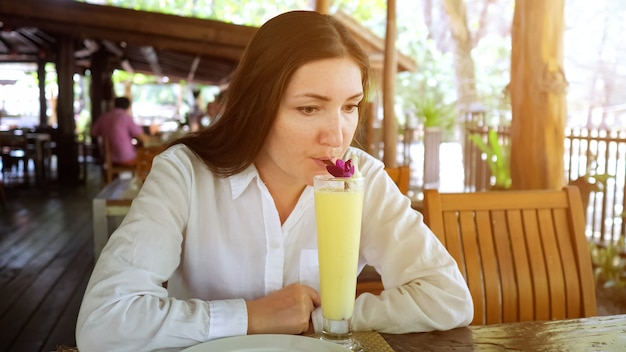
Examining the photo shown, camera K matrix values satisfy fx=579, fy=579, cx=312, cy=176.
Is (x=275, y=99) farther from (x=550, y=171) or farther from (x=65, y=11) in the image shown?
(x=65, y=11)

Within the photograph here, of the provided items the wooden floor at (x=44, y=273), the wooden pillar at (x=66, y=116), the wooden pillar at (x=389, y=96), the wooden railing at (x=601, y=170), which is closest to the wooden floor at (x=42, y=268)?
the wooden floor at (x=44, y=273)

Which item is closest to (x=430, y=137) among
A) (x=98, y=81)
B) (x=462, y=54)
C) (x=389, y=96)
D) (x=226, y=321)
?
(x=389, y=96)

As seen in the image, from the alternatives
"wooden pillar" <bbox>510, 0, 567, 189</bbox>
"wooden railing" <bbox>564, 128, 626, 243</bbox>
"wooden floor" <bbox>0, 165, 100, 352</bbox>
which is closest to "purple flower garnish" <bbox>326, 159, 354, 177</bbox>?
"wooden floor" <bbox>0, 165, 100, 352</bbox>

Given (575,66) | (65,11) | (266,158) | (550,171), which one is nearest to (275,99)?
(266,158)

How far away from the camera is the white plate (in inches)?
38.8

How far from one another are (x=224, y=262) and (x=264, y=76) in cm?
46

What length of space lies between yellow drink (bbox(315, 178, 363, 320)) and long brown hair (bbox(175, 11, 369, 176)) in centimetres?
36

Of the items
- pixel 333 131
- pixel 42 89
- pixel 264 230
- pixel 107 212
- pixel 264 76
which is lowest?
pixel 107 212

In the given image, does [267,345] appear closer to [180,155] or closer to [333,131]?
[333,131]

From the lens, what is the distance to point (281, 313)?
3.78 ft

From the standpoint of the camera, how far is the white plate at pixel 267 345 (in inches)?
38.8

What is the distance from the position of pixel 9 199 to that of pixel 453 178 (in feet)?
26.1

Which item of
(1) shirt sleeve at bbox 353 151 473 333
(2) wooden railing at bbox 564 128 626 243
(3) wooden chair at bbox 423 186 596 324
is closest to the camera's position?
(1) shirt sleeve at bbox 353 151 473 333

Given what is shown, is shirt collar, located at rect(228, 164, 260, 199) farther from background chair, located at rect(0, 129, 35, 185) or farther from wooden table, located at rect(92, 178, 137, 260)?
background chair, located at rect(0, 129, 35, 185)
